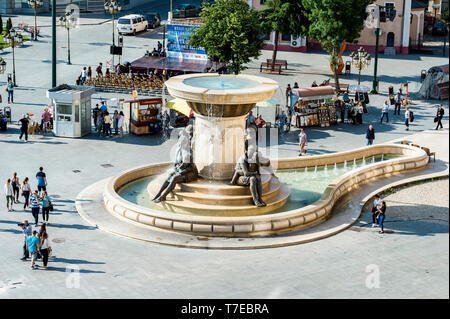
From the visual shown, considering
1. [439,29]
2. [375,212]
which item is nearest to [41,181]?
[375,212]

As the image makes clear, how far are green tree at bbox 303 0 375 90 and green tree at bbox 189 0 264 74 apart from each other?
11.9 ft

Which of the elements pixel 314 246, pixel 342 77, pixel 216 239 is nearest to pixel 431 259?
pixel 314 246

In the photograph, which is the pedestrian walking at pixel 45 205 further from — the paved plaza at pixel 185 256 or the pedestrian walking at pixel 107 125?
the pedestrian walking at pixel 107 125

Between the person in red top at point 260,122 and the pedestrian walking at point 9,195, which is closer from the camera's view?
the pedestrian walking at point 9,195

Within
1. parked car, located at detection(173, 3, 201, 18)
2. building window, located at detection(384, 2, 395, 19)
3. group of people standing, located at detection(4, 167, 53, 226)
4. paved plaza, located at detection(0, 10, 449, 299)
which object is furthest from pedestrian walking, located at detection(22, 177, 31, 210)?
parked car, located at detection(173, 3, 201, 18)

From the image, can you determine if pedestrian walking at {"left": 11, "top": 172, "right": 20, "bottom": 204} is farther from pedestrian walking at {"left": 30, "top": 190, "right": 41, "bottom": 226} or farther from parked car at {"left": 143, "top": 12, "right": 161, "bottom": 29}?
parked car at {"left": 143, "top": 12, "right": 161, "bottom": 29}

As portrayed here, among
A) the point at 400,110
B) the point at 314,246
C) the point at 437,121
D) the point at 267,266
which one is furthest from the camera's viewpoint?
the point at 400,110

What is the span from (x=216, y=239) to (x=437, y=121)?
769 inches

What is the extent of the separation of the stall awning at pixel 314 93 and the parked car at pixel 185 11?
34084 millimetres

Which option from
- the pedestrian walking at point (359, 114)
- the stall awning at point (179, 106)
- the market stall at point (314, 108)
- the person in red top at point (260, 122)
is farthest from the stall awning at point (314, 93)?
the stall awning at point (179, 106)

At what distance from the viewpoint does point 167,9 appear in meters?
79.4

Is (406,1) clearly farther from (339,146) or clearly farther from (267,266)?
(267,266)

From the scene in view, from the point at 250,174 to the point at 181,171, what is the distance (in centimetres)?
221

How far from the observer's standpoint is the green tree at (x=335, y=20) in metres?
46.7
